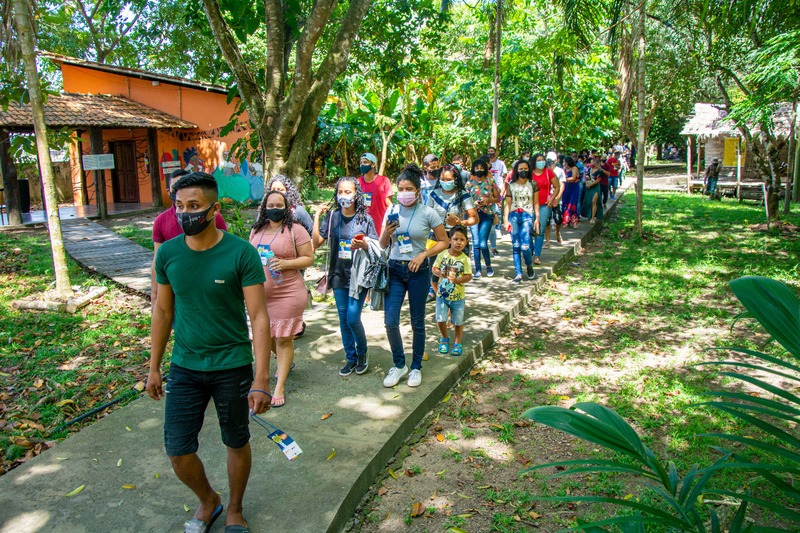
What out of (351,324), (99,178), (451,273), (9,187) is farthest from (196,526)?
(99,178)

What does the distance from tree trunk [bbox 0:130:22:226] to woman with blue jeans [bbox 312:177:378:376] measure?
12733 millimetres

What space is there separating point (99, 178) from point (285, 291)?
1372 cm

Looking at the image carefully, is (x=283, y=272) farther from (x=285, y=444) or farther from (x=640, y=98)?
(x=640, y=98)

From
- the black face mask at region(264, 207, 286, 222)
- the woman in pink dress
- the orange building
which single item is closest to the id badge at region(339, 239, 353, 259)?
the woman in pink dress

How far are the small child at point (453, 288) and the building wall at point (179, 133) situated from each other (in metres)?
Answer: 14.2

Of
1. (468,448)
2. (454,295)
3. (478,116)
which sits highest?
(478,116)

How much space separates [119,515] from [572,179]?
37.7 feet

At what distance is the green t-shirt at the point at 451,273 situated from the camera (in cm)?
602

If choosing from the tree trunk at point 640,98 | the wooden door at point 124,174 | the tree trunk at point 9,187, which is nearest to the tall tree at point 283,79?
the tree trunk at point 640,98

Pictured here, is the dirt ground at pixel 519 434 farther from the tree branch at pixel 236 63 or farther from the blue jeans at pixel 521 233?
the tree branch at pixel 236 63

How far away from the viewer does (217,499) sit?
3.47 m

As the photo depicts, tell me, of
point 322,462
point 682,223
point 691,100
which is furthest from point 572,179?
point 691,100

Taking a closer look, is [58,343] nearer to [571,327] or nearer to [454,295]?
[454,295]

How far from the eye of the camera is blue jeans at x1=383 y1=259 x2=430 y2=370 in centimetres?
518
